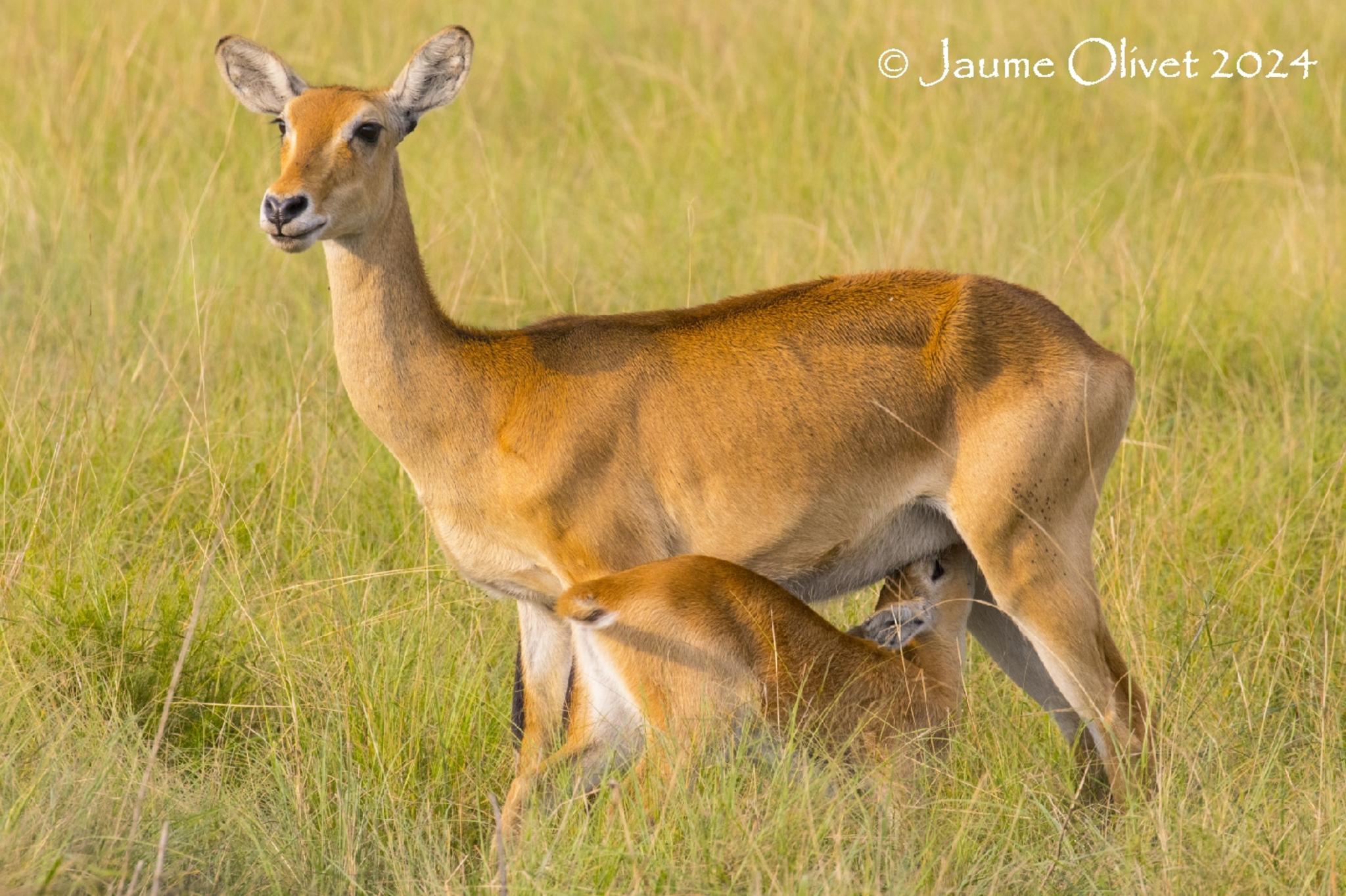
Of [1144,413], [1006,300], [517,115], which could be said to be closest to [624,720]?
[1006,300]

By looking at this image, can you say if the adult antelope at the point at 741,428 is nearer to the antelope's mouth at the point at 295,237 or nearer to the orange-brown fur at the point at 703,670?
the antelope's mouth at the point at 295,237

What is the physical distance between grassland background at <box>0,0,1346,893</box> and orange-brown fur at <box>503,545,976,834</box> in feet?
0.49

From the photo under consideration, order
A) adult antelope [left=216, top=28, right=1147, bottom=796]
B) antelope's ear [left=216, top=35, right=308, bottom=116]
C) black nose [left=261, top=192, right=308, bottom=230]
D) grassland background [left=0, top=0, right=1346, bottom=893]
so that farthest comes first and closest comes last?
antelope's ear [left=216, top=35, right=308, bottom=116], adult antelope [left=216, top=28, right=1147, bottom=796], black nose [left=261, top=192, right=308, bottom=230], grassland background [left=0, top=0, right=1346, bottom=893]

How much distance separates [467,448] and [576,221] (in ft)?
11.7

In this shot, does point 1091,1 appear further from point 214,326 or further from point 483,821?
point 483,821

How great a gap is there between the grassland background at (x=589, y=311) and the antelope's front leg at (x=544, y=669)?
4.5 inches

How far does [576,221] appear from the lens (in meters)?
7.91

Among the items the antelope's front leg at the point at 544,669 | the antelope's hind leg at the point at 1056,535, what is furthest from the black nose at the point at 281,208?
the antelope's hind leg at the point at 1056,535

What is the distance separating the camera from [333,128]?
451cm

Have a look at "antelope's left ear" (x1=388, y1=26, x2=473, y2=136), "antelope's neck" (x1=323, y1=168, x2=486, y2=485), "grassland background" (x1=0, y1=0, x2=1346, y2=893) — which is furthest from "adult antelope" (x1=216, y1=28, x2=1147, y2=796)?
"grassland background" (x1=0, y1=0, x2=1346, y2=893)

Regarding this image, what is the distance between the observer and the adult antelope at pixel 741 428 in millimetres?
4426

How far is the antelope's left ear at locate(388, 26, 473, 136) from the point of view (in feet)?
15.8

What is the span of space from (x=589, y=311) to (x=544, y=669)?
269 cm

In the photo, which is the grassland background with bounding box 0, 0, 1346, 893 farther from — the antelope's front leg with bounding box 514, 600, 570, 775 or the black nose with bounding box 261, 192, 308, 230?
the black nose with bounding box 261, 192, 308, 230
